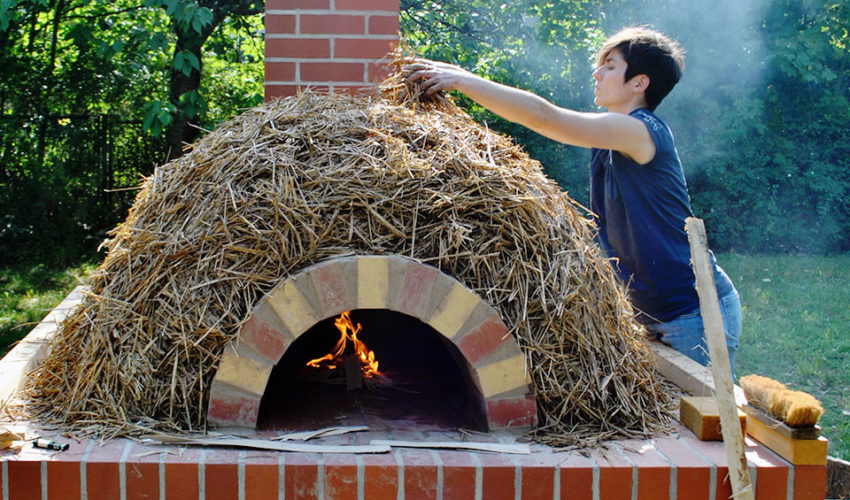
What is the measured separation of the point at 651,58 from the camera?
3135mm

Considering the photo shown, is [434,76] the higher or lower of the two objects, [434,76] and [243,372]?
the higher

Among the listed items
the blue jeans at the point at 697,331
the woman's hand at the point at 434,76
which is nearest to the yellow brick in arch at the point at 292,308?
the woman's hand at the point at 434,76

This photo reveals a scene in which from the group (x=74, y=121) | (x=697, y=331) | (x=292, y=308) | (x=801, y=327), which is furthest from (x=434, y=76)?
(x=74, y=121)

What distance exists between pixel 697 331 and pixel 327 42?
2.13 m

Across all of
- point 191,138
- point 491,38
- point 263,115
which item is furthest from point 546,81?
point 263,115

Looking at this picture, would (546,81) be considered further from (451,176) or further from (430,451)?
(430,451)

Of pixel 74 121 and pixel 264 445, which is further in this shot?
pixel 74 121

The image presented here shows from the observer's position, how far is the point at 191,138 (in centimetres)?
844

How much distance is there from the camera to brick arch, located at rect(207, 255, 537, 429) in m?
2.37

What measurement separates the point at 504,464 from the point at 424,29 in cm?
743

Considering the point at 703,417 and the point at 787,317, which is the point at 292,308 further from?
the point at 787,317

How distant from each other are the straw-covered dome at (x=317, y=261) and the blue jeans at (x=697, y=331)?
497 millimetres

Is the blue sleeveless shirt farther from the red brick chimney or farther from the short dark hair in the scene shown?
the red brick chimney

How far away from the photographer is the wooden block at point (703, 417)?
7.84ft
